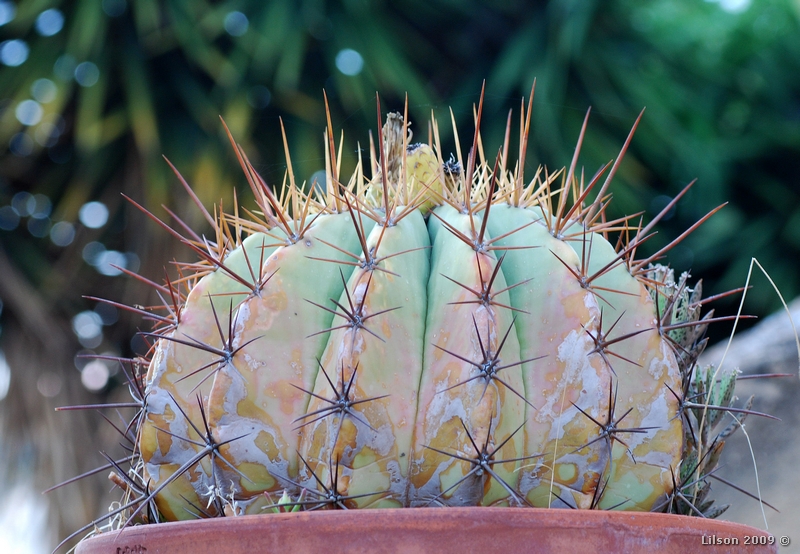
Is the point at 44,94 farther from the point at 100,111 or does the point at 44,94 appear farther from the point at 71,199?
the point at 71,199

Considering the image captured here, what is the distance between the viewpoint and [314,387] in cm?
82

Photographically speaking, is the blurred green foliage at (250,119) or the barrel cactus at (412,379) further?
the blurred green foliage at (250,119)

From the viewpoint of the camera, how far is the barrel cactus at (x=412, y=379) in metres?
0.78

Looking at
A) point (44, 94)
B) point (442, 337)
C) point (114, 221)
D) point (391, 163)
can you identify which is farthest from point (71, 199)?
point (442, 337)

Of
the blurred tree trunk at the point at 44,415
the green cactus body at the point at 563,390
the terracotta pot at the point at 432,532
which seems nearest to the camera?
the terracotta pot at the point at 432,532

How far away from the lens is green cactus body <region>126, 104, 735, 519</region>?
78 cm

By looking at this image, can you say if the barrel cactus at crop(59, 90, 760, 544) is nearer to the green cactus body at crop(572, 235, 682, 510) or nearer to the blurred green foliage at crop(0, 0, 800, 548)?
the green cactus body at crop(572, 235, 682, 510)

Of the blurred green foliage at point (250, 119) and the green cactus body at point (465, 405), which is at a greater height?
the blurred green foliage at point (250, 119)

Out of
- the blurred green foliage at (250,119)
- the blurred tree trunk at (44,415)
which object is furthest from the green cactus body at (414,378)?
the blurred tree trunk at (44,415)

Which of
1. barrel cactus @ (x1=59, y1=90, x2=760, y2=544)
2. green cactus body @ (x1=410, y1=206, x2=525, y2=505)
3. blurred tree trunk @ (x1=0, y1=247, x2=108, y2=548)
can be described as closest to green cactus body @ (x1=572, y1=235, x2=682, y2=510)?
barrel cactus @ (x1=59, y1=90, x2=760, y2=544)

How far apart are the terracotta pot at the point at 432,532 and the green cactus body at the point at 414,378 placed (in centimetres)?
6

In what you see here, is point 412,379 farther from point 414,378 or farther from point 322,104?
A: point 322,104

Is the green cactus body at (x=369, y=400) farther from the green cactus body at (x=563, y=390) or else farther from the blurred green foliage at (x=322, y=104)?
the blurred green foliage at (x=322, y=104)

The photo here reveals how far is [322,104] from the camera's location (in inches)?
138
